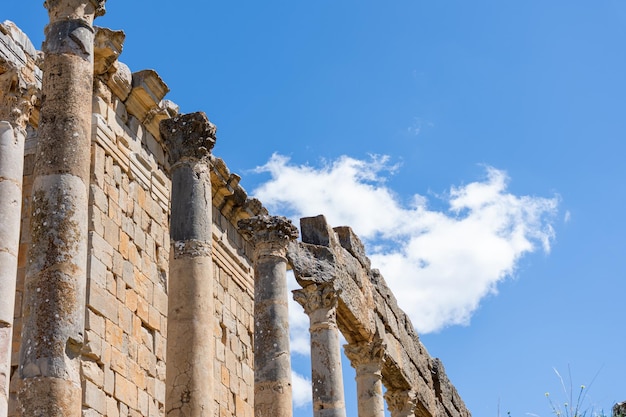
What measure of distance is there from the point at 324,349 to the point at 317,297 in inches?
33.7

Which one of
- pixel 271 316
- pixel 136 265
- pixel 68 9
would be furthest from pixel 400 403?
pixel 68 9

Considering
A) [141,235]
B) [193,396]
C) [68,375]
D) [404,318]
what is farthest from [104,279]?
[404,318]

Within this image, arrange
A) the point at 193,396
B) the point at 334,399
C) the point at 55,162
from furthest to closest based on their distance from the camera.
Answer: the point at 334,399, the point at 193,396, the point at 55,162

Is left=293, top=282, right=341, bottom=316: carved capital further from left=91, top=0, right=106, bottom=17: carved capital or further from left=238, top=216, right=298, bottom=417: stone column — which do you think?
left=91, top=0, right=106, bottom=17: carved capital

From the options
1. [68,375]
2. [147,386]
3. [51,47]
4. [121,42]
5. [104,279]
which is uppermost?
[121,42]

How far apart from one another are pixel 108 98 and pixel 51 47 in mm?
4147

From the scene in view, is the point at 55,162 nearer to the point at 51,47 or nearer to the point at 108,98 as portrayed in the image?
the point at 51,47

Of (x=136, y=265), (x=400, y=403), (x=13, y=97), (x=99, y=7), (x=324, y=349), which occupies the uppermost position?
(x=13, y=97)

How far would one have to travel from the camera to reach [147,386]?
1467 centimetres

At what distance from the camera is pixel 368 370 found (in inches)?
749

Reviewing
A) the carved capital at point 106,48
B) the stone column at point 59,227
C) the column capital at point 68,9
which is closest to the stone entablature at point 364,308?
the carved capital at point 106,48

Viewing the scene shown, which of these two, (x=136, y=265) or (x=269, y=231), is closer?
(x=136, y=265)

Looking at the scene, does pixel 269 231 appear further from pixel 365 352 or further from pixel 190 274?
pixel 365 352

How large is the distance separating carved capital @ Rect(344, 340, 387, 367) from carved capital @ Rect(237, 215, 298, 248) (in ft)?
12.5
